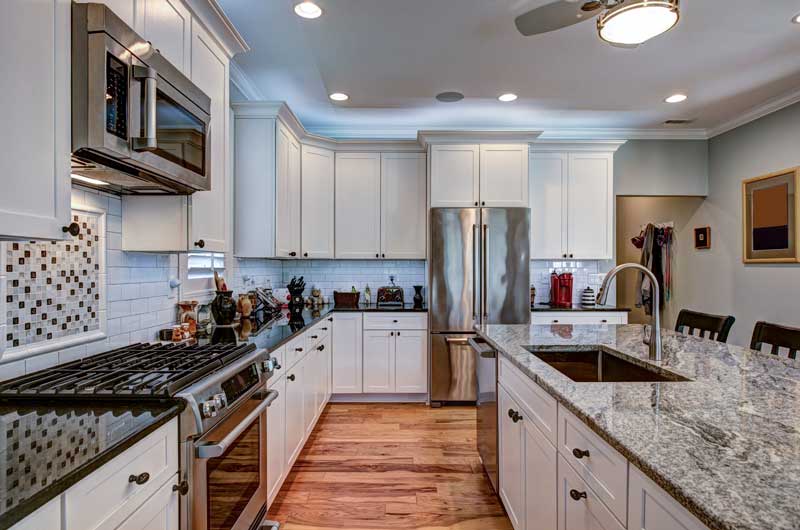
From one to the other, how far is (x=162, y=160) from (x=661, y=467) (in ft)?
5.74

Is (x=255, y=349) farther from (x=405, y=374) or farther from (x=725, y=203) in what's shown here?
(x=725, y=203)

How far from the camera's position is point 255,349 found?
2008 mm

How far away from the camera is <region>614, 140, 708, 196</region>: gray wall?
4.79m

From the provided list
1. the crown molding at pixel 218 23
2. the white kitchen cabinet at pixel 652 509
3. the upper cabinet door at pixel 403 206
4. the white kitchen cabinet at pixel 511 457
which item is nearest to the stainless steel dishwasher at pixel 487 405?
the white kitchen cabinet at pixel 511 457

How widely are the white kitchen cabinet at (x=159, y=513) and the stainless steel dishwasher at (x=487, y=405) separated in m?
1.55

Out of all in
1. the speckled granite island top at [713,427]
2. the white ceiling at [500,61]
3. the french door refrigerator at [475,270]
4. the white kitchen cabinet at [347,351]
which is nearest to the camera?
the speckled granite island top at [713,427]

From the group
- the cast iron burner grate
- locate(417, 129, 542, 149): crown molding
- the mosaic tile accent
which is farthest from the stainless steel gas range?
locate(417, 129, 542, 149): crown molding

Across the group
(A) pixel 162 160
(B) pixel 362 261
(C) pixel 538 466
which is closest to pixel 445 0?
(A) pixel 162 160

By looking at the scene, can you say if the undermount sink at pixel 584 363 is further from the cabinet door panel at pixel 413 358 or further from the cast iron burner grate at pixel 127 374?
the cabinet door panel at pixel 413 358

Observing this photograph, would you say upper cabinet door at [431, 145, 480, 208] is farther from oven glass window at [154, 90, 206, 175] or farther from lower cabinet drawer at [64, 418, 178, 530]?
lower cabinet drawer at [64, 418, 178, 530]

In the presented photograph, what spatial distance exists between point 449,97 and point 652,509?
3439 millimetres

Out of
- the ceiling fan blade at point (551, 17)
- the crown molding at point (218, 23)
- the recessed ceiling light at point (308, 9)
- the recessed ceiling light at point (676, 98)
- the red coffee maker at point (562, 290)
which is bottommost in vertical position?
the red coffee maker at point (562, 290)

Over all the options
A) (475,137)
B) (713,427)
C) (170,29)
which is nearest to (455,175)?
(475,137)

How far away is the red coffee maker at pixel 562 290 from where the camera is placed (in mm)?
4602
